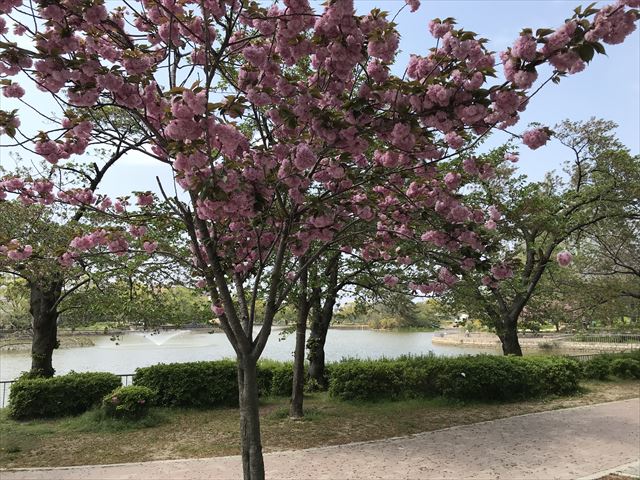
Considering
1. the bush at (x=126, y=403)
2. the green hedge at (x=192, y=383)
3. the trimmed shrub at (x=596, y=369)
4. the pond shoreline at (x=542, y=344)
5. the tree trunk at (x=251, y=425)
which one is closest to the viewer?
the tree trunk at (x=251, y=425)

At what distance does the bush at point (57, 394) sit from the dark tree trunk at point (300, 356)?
3.62 meters

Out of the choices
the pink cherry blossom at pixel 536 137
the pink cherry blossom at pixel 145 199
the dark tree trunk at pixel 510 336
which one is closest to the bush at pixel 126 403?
the pink cherry blossom at pixel 145 199

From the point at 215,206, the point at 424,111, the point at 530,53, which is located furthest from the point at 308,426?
the point at 530,53

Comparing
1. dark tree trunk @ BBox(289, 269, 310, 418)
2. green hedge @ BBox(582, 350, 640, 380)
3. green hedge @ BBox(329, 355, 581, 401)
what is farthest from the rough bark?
green hedge @ BBox(582, 350, 640, 380)

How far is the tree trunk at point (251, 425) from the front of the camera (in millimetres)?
3711

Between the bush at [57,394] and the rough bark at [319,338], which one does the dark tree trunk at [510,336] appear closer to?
the rough bark at [319,338]

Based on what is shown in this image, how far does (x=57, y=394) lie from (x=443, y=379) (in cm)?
771

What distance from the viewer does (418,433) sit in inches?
301

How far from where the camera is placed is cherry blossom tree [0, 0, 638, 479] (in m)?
2.97

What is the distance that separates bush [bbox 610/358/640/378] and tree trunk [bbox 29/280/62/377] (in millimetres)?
14437

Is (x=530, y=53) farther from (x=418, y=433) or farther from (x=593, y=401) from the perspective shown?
(x=593, y=401)

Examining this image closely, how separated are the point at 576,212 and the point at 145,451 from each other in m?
11.1

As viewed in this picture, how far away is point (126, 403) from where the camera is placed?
333 inches

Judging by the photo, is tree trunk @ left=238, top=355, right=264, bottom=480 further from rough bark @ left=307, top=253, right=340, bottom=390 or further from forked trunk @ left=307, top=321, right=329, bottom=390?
forked trunk @ left=307, top=321, right=329, bottom=390
